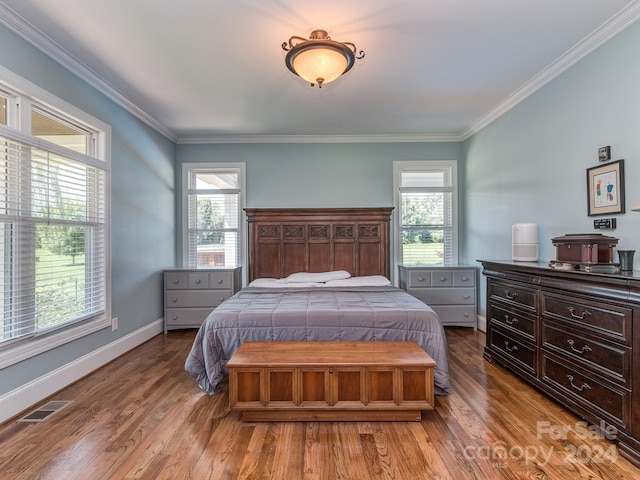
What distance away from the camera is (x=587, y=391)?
6.59 feet

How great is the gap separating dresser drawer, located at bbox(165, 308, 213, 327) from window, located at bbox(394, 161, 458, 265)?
2987 millimetres

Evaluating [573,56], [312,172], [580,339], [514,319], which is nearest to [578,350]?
[580,339]

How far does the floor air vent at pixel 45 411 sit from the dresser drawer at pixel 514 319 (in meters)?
3.60

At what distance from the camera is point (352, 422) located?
82.3 inches

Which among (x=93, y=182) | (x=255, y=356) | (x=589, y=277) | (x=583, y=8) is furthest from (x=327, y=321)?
(x=583, y=8)

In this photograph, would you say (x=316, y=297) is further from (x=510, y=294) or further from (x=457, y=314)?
(x=457, y=314)

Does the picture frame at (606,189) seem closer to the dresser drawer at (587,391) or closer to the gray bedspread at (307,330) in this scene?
the dresser drawer at (587,391)

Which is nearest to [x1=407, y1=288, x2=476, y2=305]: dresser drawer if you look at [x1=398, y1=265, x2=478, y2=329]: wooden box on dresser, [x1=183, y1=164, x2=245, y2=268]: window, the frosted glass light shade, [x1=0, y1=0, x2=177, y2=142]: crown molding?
[x1=398, y1=265, x2=478, y2=329]: wooden box on dresser

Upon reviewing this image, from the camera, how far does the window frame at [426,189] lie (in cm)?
471

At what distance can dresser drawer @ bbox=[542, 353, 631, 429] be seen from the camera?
1.79 metres

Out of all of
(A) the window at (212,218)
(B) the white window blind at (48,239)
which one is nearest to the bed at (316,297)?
(A) the window at (212,218)

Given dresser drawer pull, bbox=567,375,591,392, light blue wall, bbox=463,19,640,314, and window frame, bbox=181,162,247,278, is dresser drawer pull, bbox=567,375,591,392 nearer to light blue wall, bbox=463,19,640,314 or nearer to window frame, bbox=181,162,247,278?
light blue wall, bbox=463,19,640,314

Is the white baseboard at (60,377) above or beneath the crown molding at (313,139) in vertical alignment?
beneath

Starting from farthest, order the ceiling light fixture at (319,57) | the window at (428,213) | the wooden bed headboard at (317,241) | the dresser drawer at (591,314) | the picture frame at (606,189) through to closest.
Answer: the window at (428,213), the wooden bed headboard at (317,241), the picture frame at (606,189), the ceiling light fixture at (319,57), the dresser drawer at (591,314)
